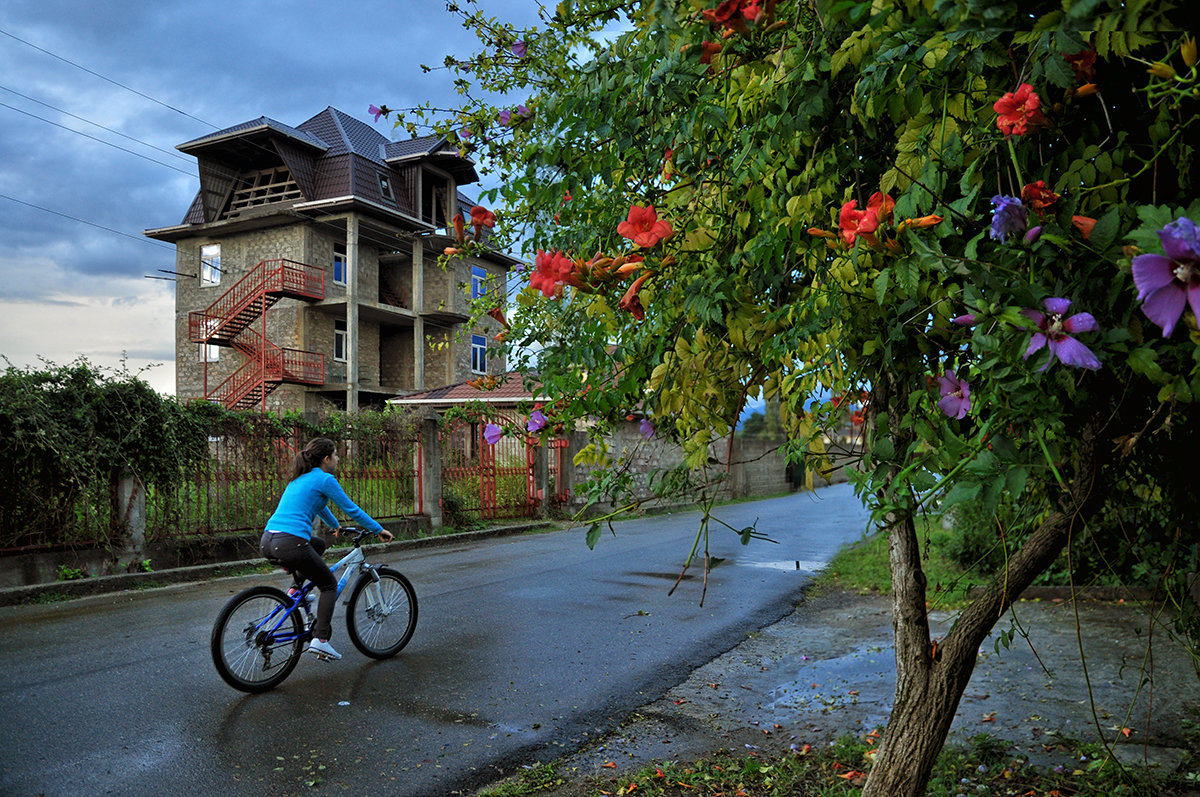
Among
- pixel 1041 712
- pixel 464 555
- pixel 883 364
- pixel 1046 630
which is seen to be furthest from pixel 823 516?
pixel 883 364

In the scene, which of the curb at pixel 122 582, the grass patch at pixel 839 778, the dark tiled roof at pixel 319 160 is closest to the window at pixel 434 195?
the dark tiled roof at pixel 319 160

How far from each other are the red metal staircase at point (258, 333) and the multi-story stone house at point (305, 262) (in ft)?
0.16

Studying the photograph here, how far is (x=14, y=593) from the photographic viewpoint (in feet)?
30.2

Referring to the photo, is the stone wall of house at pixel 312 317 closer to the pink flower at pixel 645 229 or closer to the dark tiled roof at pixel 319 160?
the dark tiled roof at pixel 319 160

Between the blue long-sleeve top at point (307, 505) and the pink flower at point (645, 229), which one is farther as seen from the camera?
the blue long-sleeve top at point (307, 505)

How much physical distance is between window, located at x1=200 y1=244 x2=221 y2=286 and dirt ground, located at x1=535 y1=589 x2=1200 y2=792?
1028 inches

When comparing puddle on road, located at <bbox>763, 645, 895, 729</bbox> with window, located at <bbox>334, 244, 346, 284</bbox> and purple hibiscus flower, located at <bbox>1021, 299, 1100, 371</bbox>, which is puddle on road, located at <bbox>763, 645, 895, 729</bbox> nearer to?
purple hibiscus flower, located at <bbox>1021, 299, 1100, 371</bbox>

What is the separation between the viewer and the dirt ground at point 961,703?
4.43 m

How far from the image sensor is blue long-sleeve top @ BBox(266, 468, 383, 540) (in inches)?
242

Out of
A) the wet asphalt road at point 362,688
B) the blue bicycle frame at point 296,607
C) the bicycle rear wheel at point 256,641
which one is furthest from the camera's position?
the blue bicycle frame at point 296,607

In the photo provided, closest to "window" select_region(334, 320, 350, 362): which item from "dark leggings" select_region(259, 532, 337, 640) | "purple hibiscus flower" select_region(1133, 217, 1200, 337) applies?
"dark leggings" select_region(259, 532, 337, 640)

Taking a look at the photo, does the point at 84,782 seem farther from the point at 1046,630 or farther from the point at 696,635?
the point at 1046,630

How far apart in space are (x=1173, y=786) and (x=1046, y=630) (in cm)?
353

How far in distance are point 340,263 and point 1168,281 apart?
95.0ft
